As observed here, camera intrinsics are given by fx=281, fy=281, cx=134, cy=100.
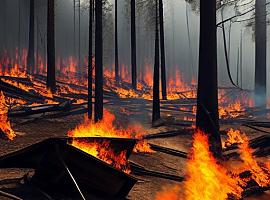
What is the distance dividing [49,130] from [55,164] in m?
6.32

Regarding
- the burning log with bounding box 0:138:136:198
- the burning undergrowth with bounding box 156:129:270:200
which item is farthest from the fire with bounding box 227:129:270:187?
the burning log with bounding box 0:138:136:198

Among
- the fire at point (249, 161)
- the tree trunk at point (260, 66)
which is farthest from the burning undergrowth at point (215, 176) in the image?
the tree trunk at point (260, 66)

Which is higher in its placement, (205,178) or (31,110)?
(31,110)

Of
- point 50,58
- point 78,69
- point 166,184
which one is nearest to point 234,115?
point 166,184

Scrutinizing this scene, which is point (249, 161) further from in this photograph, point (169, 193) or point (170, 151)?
point (169, 193)

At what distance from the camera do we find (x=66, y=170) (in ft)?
17.2

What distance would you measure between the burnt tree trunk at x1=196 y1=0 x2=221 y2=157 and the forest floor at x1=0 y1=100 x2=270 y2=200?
3.88 ft

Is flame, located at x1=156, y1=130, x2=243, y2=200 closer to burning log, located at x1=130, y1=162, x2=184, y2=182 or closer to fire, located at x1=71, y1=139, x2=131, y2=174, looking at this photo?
burning log, located at x1=130, y1=162, x2=184, y2=182

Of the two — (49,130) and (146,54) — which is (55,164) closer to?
(49,130)

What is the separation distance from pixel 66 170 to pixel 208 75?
6784 millimetres

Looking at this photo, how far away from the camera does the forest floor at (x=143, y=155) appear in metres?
6.87

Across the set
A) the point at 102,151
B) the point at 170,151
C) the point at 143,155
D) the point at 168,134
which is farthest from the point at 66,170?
the point at 168,134

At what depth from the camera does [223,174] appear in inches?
340

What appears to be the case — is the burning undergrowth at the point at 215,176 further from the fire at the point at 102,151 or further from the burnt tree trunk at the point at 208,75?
the fire at the point at 102,151
